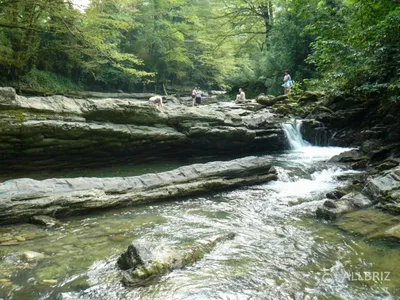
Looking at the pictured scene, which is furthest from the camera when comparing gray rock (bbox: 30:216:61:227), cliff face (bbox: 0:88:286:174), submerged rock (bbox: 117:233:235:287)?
cliff face (bbox: 0:88:286:174)

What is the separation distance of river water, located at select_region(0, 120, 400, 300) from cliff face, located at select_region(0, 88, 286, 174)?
4176 millimetres

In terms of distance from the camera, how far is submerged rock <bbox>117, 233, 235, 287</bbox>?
4.07 meters

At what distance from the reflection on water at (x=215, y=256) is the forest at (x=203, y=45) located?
7.17 meters


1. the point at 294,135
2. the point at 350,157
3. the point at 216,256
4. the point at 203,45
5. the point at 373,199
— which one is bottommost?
the point at 216,256

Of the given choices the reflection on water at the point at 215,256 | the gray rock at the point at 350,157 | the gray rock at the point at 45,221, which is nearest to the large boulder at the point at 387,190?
the reflection on water at the point at 215,256

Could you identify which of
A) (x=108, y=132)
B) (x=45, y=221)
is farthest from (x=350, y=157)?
(x=45, y=221)

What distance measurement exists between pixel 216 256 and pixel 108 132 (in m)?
7.38

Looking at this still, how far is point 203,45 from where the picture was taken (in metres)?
35.7

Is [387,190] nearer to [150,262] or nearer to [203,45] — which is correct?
[150,262]

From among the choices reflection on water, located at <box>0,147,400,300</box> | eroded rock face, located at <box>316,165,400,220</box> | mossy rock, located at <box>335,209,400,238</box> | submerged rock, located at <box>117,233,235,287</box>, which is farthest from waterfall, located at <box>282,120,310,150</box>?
submerged rock, located at <box>117,233,235,287</box>

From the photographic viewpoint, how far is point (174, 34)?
32.4m

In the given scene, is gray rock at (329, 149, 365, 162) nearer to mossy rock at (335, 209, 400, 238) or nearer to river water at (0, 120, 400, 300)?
river water at (0, 120, 400, 300)

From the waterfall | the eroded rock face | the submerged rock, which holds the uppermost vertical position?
the waterfall

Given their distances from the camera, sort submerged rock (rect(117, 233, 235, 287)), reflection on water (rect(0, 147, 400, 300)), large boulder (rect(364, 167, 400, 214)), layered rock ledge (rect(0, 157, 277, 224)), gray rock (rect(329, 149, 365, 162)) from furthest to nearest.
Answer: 1. gray rock (rect(329, 149, 365, 162))
2. layered rock ledge (rect(0, 157, 277, 224))
3. large boulder (rect(364, 167, 400, 214))
4. submerged rock (rect(117, 233, 235, 287))
5. reflection on water (rect(0, 147, 400, 300))
